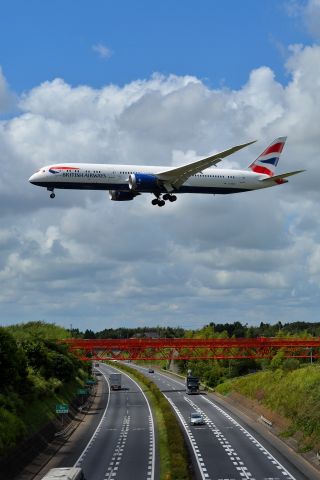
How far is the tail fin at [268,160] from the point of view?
101 m

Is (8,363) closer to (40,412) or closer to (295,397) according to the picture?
(40,412)

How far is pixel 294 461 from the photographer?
6531 cm

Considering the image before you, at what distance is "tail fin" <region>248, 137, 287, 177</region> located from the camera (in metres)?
101

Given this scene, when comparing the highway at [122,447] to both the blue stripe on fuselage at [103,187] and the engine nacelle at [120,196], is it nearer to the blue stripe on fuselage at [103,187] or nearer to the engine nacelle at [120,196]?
the engine nacelle at [120,196]

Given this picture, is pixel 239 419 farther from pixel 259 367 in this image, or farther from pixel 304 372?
pixel 259 367

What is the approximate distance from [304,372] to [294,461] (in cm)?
3707

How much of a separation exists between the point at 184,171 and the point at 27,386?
107 feet

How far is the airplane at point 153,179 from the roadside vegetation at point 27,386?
19112mm

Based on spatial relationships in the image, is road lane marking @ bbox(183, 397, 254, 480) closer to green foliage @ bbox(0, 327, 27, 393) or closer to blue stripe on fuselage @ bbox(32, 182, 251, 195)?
green foliage @ bbox(0, 327, 27, 393)

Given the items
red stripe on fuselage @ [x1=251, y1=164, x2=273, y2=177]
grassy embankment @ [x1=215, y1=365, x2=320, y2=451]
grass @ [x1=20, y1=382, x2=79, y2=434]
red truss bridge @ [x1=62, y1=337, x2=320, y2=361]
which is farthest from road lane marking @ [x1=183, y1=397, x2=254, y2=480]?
red stripe on fuselage @ [x1=251, y1=164, x2=273, y2=177]

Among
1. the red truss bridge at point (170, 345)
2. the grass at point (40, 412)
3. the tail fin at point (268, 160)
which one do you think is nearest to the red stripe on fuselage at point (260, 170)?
the tail fin at point (268, 160)

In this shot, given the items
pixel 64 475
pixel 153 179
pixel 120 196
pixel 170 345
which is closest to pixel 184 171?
pixel 153 179

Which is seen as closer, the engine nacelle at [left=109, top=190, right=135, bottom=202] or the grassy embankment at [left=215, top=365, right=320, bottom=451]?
the grassy embankment at [left=215, top=365, right=320, bottom=451]

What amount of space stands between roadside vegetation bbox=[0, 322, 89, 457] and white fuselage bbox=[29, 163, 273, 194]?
60.9 feet
